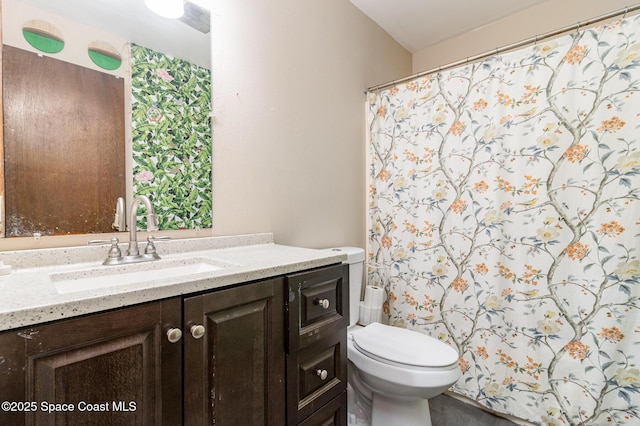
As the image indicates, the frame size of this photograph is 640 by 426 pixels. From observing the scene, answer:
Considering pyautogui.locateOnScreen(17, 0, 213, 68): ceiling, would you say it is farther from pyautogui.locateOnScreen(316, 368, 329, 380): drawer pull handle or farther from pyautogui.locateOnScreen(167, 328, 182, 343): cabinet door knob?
pyautogui.locateOnScreen(316, 368, 329, 380): drawer pull handle

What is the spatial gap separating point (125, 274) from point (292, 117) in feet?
3.56

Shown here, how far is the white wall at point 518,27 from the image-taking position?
6.05 ft

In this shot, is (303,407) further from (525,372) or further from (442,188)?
(442,188)

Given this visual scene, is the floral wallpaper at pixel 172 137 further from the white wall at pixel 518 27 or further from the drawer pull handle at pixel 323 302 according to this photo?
the white wall at pixel 518 27

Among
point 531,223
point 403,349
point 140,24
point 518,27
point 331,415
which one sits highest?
point 518,27

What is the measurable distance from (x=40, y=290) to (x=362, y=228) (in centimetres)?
171

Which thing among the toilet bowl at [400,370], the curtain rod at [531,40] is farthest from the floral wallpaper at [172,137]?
the curtain rod at [531,40]

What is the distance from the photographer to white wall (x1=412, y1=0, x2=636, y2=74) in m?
1.84

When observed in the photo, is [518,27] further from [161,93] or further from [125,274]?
[125,274]

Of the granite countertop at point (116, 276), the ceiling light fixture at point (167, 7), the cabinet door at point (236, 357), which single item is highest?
the ceiling light fixture at point (167, 7)

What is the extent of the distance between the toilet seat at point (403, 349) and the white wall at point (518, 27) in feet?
6.72

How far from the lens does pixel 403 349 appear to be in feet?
4.35

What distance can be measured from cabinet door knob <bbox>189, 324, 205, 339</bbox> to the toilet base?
1.06m

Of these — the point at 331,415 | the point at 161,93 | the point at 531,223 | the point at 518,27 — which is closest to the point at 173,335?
the point at 331,415
